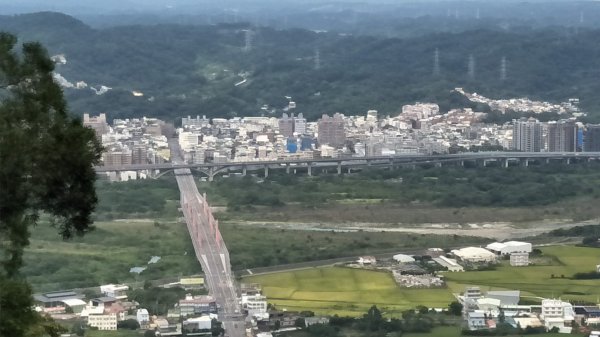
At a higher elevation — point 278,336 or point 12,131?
point 12,131

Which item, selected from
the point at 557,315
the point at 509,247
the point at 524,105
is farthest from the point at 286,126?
the point at 557,315

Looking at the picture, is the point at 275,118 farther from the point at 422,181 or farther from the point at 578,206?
the point at 578,206

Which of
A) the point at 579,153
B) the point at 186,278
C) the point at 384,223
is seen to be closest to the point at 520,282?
the point at 186,278

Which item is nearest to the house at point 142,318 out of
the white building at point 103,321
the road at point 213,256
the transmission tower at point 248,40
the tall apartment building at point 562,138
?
the white building at point 103,321

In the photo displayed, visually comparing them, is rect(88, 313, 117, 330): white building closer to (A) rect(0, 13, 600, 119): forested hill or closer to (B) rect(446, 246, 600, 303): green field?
(B) rect(446, 246, 600, 303): green field

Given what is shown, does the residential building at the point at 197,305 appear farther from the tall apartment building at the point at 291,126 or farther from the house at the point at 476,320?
the tall apartment building at the point at 291,126

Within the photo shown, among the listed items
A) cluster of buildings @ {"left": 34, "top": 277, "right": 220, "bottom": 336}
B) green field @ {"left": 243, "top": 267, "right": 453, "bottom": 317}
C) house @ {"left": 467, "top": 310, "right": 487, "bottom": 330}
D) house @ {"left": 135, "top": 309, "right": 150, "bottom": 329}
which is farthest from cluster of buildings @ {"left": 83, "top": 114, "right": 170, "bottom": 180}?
house @ {"left": 467, "top": 310, "right": 487, "bottom": 330}
